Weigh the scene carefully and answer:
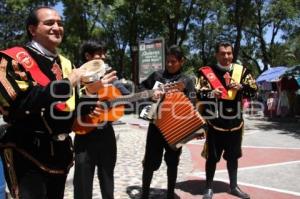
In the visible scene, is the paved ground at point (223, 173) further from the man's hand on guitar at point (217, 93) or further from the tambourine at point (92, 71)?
the tambourine at point (92, 71)

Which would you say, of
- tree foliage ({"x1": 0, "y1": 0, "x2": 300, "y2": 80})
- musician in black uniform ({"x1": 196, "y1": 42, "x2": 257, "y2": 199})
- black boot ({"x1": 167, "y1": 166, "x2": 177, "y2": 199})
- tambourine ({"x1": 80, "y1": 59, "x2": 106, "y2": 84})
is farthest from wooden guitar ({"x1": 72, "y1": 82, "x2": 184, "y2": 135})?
tree foliage ({"x1": 0, "y1": 0, "x2": 300, "y2": 80})

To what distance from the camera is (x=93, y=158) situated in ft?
15.2

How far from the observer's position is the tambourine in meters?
3.02

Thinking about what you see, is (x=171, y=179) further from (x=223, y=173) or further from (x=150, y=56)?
(x=150, y=56)

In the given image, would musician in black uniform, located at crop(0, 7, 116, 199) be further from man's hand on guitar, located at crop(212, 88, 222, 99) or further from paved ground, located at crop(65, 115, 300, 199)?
paved ground, located at crop(65, 115, 300, 199)

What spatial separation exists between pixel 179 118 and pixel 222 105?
0.87 m

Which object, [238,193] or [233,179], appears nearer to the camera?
[238,193]

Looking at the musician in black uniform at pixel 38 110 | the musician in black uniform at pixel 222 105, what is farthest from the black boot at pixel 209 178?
the musician in black uniform at pixel 38 110

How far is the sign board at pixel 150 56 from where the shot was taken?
19719 millimetres

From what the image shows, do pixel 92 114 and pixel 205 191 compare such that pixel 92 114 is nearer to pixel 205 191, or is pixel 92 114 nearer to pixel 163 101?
pixel 163 101

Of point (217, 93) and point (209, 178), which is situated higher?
point (217, 93)

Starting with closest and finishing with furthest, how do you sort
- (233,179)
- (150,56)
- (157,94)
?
1. (157,94)
2. (233,179)
3. (150,56)

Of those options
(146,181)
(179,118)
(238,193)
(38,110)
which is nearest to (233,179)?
(238,193)

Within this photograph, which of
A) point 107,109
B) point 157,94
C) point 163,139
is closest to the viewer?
point 107,109
